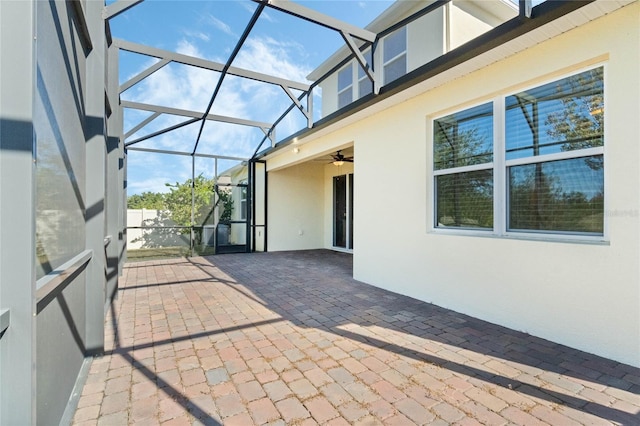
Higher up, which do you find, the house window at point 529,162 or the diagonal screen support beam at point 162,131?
the diagonal screen support beam at point 162,131

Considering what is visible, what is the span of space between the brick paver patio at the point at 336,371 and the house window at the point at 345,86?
531cm

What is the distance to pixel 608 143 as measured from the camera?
2520 mm

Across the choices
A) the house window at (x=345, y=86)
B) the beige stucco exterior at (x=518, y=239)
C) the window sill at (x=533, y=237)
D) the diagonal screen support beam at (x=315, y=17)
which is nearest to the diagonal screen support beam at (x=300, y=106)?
the beige stucco exterior at (x=518, y=239)

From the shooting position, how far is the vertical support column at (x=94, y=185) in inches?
103

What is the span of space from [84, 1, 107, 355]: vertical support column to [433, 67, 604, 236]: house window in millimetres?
3774

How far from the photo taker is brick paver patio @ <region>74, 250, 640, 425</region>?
187cm

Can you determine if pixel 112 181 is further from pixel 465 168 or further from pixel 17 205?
pixel 465 168

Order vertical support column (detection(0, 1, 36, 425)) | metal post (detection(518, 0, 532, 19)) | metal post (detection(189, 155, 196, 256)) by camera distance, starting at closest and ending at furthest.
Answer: vertical support column (detection(0, 1, 36, 425)), metal post (detection(518, 0, 532, 19)), metal post (detection(189, 155, 196, 256))

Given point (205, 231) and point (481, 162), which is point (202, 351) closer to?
point (481, 162)

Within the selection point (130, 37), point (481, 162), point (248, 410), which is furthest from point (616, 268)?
point (130, 37)

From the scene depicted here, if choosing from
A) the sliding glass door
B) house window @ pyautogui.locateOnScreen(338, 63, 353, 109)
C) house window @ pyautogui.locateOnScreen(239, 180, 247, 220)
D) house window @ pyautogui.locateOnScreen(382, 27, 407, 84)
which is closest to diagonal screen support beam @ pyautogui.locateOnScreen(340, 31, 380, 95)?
house window @ pyautogui.locateOnScreen(382, 27, 407, 84)

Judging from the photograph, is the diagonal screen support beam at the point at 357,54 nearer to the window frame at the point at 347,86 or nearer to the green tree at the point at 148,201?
the window frame at the point at 347,86

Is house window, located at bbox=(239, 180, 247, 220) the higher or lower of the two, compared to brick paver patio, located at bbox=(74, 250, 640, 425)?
higher

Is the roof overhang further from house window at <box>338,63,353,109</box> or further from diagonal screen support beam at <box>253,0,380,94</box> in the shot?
house window at <box>338,63,353,109</box>
